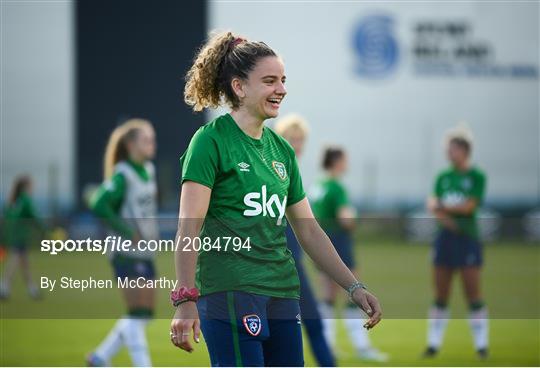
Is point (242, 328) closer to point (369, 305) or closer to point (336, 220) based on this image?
point (369, 305)

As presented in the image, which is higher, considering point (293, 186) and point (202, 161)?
point (202, 161)

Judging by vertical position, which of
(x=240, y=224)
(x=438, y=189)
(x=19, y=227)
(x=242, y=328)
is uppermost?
(x=240, y=224)

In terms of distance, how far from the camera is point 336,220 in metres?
9.94

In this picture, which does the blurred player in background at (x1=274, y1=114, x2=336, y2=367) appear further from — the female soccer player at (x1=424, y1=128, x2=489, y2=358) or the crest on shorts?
the crest on shorts

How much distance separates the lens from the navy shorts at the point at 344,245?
10.1 meters

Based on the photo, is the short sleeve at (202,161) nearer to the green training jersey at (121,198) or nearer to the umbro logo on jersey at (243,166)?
the umbro logo on jersey at (243,166)

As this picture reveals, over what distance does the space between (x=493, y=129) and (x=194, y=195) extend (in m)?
28.4

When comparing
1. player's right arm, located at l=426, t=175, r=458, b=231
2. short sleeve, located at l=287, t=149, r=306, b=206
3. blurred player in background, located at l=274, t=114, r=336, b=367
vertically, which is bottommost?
blurred player in background, located at l=274, t=114, r=336, b=367

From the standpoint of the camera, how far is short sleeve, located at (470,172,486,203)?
10156 mm

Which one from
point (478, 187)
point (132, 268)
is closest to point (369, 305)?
point (132, 268)

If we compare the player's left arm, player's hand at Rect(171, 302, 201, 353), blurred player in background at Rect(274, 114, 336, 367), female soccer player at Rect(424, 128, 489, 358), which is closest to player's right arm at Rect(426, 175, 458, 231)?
female soccer player at Rect(424, 128, 489, 358)

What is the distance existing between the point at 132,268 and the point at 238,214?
3.87m

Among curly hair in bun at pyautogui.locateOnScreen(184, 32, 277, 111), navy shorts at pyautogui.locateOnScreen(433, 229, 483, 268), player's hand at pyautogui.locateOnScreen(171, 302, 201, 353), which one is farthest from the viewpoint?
navy shorts at pyautogui.locateOnScreen(433, 229, 483, 268)

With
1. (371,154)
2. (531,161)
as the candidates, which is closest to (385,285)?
(371,154)
